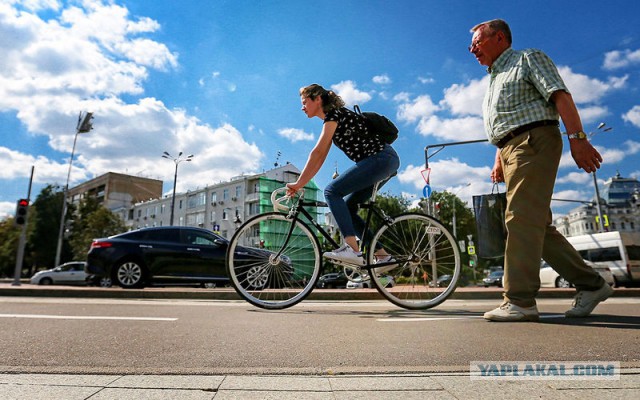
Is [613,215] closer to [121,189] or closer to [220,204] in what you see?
[220,204]

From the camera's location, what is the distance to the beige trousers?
2.87 m

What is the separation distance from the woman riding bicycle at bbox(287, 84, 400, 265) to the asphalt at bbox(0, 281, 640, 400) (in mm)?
2193

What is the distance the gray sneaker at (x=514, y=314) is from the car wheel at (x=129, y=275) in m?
9.01

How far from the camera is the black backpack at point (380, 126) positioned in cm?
376

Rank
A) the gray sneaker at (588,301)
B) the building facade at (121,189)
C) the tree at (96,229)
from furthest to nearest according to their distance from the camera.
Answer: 1. the building facade at (121,189)
2. the tree at (96,229)
3. the gray sneaker at (588,301)

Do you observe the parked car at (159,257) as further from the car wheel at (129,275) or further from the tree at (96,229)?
the tree at (96,229)

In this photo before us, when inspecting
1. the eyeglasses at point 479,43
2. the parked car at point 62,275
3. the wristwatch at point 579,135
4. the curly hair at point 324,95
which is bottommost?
the parked car at point 62,275

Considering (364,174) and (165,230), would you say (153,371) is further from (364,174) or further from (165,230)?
(165,230)

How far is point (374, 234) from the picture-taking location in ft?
12.6

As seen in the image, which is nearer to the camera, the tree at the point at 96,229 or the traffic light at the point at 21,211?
the traffic light at the point at 21,211

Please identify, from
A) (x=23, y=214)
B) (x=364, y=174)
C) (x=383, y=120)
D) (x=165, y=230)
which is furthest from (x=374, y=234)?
(x=23, y=214)

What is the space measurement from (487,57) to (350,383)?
9.45 feet

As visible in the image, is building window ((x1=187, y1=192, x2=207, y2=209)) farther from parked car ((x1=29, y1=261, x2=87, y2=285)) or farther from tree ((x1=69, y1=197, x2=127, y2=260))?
parked car ((x1=29, y1=261, x2=87, y2=285))

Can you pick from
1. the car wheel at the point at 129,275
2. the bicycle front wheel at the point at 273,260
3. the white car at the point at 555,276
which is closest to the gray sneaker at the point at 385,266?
the bicycle front wheel at the point at 273,260
